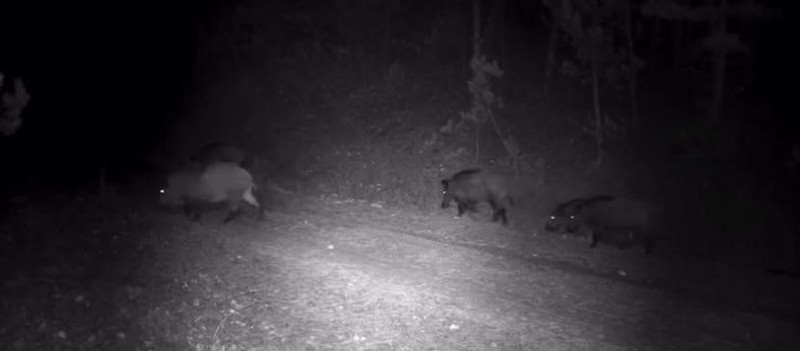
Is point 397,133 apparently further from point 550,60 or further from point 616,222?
point 616,222

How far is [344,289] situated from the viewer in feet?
40.1

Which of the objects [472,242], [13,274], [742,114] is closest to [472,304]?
[472,242]

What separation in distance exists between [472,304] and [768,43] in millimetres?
18959

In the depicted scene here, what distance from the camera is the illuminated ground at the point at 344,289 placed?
10.3 m

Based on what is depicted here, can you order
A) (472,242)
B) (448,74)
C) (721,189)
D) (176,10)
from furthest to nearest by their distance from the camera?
(176,10), (448,74), (721,189), (472,242)

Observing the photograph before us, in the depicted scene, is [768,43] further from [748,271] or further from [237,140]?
[237,140]

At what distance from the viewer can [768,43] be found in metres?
25.3

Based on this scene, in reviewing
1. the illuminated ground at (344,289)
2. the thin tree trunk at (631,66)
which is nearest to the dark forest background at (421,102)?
the thin tree trunk at (631,66)

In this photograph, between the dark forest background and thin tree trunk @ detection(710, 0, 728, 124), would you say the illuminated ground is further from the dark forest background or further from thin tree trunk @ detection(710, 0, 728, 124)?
thin tree trunk @ detection(710, 0, 728, 124)

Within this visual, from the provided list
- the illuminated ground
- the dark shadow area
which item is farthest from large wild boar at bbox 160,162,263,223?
the illuminated ground

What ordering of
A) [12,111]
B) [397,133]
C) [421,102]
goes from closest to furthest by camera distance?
[12,111] → [397,133] → [421,102]

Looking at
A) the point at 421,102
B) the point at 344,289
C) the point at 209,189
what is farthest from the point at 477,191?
the point at 421,102

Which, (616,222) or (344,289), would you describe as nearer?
(344,289)

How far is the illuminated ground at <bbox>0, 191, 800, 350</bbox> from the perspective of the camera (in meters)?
10.3
